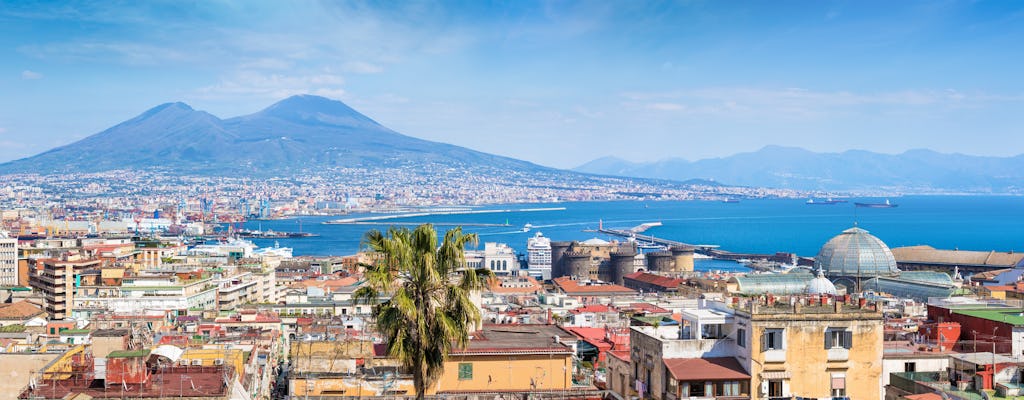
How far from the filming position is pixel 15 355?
18562 millimetres

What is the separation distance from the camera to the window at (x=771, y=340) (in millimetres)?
17078

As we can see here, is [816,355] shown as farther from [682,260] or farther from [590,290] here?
[682,260]

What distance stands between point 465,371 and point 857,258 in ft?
205

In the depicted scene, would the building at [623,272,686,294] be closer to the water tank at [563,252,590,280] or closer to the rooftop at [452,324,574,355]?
the water tank at [563,252,590,280]

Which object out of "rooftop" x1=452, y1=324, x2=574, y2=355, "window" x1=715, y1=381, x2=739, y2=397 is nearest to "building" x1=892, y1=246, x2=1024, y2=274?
"rooftop" x1=452, y1=324, x2=574, y2=355

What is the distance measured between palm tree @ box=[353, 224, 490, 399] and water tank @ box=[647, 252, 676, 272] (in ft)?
349

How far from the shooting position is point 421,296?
1417cm

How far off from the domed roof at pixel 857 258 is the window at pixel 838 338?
6021cm

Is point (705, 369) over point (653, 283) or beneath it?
over

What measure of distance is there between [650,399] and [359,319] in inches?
848

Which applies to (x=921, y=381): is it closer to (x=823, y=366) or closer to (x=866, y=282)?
(x=823, y=366)

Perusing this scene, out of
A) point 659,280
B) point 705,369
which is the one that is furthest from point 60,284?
point 705,369

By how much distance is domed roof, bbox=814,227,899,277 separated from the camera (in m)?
76.0

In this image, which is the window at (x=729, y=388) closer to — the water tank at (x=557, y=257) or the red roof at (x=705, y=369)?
the red roof at (x=705, y=369)
